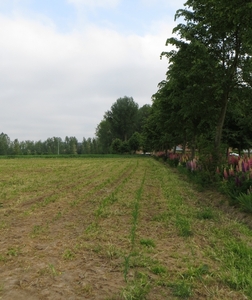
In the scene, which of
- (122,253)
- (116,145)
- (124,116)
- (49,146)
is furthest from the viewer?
(49,146)

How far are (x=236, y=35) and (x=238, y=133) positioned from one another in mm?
12981

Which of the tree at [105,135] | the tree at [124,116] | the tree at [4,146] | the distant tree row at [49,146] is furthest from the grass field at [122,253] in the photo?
the tree at [4,146]

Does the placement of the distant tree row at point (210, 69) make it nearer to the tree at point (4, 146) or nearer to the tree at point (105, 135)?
the tree at point (105, 135)

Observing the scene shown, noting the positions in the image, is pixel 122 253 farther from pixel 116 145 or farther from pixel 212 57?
pixel 116 145

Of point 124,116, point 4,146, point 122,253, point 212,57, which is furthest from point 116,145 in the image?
point 122,253

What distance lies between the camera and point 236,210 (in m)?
7.02

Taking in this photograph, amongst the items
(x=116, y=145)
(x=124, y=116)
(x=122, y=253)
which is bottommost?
(x=122, y=253)

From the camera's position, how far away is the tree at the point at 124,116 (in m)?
79.3

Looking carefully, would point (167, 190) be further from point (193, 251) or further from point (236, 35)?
point (236, 35)

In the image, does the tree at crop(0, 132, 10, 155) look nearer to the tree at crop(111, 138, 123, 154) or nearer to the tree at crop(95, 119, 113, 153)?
the tree at crop(95, 119, 113, 153)

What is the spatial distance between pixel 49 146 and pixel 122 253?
140 metres

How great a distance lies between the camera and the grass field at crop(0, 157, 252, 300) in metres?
3.00

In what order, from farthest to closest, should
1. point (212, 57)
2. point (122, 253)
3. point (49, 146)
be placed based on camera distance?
1. point (49, 146)
2. point (212, 57)
3. point (122, 253)

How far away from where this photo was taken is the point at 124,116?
7962 cm
